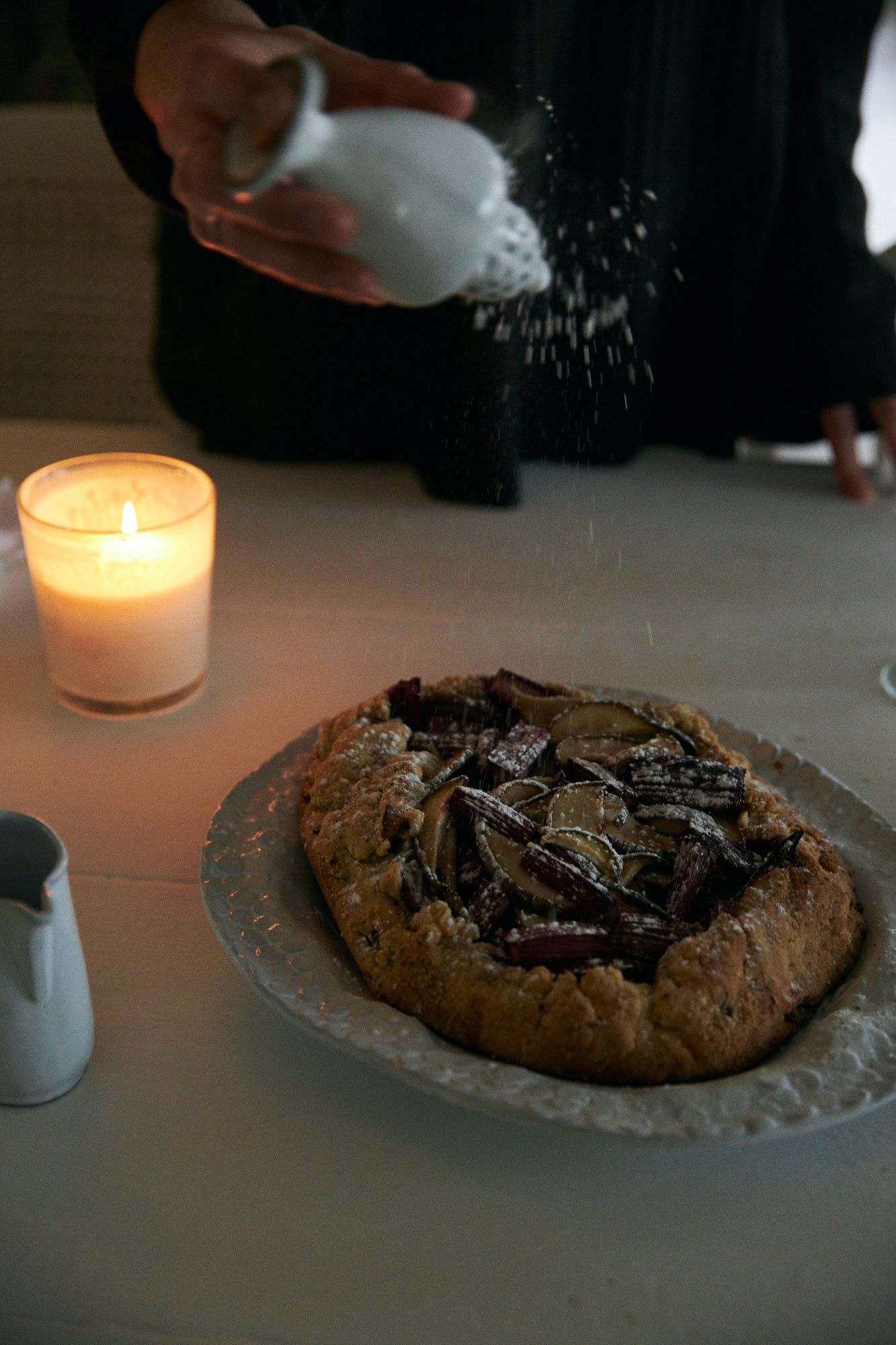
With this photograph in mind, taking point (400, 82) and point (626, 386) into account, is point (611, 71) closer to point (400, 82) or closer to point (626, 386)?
point (626, 386)

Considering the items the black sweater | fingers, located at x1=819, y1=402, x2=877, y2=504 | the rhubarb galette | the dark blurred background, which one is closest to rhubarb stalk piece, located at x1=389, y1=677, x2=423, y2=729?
the rhubarb galette

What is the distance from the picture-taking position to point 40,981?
1.80ft

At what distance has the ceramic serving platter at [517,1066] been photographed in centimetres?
53

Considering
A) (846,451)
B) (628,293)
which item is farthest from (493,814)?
(846,451)

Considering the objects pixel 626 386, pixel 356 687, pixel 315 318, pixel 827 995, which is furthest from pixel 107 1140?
pixel 626 386

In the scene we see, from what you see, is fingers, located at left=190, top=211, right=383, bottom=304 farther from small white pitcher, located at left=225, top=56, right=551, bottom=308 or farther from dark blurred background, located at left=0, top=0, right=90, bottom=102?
dark blurred background, located at left=0, top=0, right=90, bottom=102

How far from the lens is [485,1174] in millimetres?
577

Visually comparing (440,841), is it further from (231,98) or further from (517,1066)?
(231,98)

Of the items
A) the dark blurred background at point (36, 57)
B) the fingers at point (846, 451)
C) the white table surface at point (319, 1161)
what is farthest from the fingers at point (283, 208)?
the dark blurred background at point (36, 57)

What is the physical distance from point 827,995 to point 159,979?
0.39 meters

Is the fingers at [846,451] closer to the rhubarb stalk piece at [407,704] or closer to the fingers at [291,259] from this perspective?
the rhubarb stalk piece at [407,704]

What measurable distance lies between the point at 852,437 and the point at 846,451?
0.09 ft

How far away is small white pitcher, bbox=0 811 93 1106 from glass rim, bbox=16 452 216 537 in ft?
1.12

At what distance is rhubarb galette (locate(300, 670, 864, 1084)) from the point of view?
58 cm
